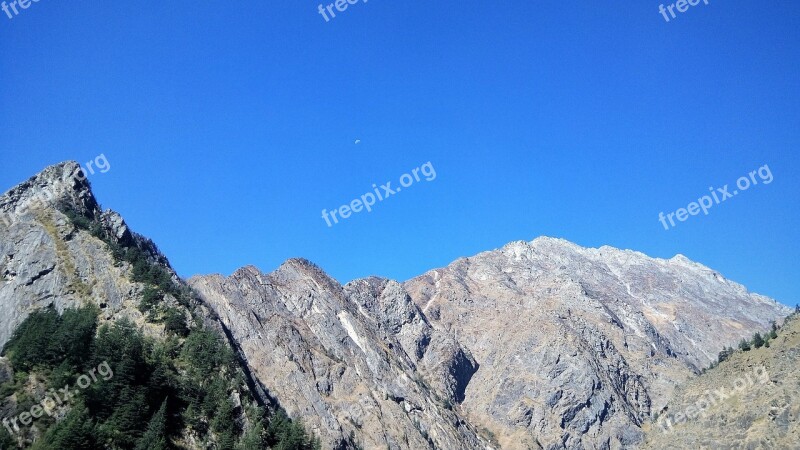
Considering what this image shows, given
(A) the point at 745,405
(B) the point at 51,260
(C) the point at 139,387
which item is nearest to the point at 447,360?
(A) the point at 745,405

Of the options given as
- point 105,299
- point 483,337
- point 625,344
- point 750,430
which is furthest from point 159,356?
point 625,344

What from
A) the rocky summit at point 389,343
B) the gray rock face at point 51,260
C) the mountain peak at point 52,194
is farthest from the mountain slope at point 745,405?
the mountain peak at point 52,194

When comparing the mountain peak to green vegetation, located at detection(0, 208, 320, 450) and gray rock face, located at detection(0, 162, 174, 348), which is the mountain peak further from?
green vegetation, located at detection(0, 208, 320, 450)

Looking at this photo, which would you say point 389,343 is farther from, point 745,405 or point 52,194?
point 745,405

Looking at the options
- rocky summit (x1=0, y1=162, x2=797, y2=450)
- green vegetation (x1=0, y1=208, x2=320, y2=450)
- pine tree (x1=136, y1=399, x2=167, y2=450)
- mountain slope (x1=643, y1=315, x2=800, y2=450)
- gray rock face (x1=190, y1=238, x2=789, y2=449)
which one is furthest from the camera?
gray rock face (x1=190, y1=238, x2=789, y2=449)

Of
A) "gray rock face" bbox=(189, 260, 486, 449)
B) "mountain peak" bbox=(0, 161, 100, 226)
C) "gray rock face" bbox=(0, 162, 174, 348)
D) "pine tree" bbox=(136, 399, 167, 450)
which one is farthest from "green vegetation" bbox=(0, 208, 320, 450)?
"gray rock face" bbox=(189, 260, 486, 449)

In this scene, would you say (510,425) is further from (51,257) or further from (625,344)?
(51,257)
